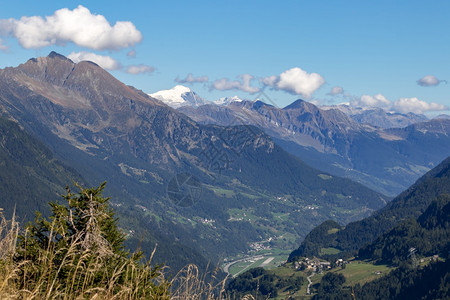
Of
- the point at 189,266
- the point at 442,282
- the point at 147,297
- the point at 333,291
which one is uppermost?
the point at 189,266

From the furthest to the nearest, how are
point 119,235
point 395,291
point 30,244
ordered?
point 395,291 < point 119,235 < point 30,244

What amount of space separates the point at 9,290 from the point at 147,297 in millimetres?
3083

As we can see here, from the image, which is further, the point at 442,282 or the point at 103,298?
the point at 442,282

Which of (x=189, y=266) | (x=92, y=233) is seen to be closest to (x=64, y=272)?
(x=92, y=233)

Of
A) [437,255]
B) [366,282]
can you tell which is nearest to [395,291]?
[366,282]

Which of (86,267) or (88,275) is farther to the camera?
(86,267)

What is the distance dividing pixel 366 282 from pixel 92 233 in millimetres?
185408

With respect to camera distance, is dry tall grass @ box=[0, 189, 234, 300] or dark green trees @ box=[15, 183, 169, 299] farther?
dark green trees @ box=[15, 183, 169, 299]

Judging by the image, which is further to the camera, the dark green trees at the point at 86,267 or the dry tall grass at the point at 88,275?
the dark green trees at the point at 86,267

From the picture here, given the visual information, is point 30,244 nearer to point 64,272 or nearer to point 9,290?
point 64,272

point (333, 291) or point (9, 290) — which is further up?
point (9, 290)

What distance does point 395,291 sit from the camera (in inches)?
6521

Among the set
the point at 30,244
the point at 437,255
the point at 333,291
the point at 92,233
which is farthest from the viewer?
the point at 437,255

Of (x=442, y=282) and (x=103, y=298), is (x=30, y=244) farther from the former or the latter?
(x=442, y=282)
